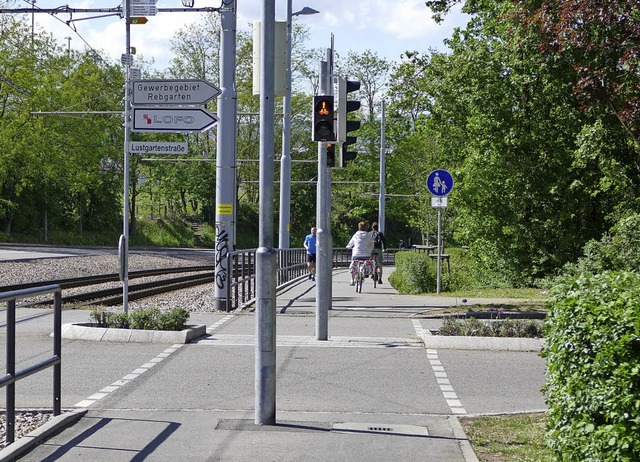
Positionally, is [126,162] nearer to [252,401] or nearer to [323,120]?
[323,120]

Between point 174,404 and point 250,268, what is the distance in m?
11.6

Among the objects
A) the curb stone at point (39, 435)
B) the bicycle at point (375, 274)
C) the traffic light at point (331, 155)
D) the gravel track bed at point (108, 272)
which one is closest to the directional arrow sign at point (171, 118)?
the traffic light at point (331, 155)

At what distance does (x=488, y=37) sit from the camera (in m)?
30.9

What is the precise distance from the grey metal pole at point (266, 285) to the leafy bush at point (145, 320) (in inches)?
234

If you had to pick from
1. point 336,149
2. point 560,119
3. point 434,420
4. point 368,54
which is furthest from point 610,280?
point 368,54

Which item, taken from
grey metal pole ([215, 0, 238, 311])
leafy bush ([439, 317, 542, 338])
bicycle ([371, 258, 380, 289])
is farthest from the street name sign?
bicycle ([371, 258, 380, 289])

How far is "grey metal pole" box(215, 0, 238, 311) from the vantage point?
742 inches

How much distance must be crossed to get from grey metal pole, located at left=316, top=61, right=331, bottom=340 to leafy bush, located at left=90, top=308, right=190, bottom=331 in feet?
6.50

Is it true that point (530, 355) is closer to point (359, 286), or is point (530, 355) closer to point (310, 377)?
point (310, 377)

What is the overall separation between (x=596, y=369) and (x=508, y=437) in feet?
8.28

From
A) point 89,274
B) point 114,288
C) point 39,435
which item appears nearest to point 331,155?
point 39,435

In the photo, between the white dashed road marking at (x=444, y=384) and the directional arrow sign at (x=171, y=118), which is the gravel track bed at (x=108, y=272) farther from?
the white dashed road marking at (x=444, y=384)

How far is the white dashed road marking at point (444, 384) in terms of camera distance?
8930mm

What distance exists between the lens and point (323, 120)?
477 inches
